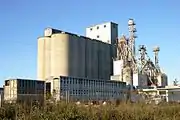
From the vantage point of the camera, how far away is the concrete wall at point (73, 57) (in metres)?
84.1

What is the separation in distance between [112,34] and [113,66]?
437 inches

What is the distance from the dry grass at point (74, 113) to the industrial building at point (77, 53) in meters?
66.1

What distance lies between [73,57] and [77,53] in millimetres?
2827

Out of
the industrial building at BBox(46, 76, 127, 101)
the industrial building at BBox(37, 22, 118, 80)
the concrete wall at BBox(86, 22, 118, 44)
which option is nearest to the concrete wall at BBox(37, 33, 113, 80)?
the industrial building at BBox(37, 22, 118, 80)

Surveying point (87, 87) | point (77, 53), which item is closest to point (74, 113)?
point (87, 87)

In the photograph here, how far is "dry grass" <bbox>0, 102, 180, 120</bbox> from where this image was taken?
9.08 metres

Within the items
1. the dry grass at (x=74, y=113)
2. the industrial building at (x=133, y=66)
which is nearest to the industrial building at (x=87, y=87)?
the industrial building at (x=133, y=66)

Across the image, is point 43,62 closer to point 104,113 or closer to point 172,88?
point 172,88

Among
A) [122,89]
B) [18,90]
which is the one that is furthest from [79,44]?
[18,90]

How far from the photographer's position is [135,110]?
11.7 m

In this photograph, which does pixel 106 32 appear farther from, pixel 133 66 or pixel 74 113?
pixel 74 113

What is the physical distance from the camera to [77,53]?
88000 mm

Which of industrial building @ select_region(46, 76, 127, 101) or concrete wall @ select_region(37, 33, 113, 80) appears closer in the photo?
industrial building @ select_region(46, 76, 127, 101)

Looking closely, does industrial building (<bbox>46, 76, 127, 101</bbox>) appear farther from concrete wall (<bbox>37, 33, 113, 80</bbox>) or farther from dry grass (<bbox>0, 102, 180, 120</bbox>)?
dry grass (<bbox>0, 102, 180, 120</bbox>)
